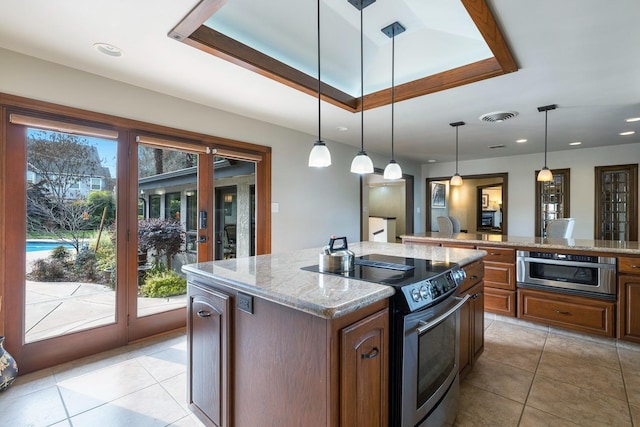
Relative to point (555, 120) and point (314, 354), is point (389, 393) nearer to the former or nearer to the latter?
point (314, 354)

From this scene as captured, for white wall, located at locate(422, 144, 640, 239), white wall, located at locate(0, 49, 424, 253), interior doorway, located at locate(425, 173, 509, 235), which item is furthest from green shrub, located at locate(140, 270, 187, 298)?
interior doorway, located at locate(425, 173, 509, 235)

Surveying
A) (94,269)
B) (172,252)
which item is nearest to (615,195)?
(172,252)

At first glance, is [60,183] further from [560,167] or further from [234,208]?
[560,167]

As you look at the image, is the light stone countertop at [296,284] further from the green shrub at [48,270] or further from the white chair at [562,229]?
the white chair at [562,229]

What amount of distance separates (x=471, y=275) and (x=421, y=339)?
97 centimetres

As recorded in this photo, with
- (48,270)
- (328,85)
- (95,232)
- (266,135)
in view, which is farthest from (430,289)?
(266,135)

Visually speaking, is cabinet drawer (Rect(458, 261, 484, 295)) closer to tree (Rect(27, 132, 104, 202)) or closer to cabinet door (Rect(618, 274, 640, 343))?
cabinet door (Rect(618, 274, 640, 343))

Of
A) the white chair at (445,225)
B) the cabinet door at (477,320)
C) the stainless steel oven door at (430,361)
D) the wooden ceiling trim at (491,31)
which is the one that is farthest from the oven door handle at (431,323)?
the white chair at (445,225)

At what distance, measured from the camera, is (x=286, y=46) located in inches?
99.4

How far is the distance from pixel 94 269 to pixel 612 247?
4644mm

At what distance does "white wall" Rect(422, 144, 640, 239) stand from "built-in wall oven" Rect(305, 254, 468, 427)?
207 inches

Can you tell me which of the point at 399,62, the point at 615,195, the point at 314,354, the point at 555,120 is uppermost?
the point at 399,62

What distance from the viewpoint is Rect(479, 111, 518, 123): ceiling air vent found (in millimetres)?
3456

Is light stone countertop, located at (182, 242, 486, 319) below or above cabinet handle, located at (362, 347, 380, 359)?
above
